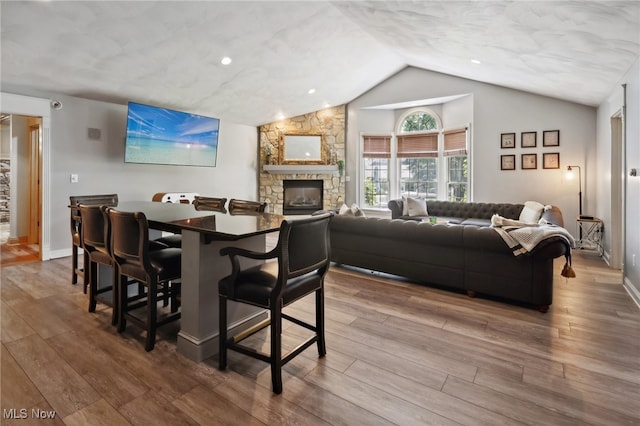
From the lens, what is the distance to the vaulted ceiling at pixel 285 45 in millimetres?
3164

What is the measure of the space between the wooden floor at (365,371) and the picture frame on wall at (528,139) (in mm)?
3889

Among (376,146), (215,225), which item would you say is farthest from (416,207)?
(215,225)

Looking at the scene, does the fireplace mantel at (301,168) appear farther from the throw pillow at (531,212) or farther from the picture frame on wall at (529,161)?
the throw pillow at (531,212)

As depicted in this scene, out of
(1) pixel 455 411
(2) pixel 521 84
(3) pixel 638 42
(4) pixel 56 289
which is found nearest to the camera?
(1) pixel 455 411

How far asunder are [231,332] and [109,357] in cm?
77

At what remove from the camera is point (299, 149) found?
7.99 metres

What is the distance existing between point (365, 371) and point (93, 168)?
17.3ft

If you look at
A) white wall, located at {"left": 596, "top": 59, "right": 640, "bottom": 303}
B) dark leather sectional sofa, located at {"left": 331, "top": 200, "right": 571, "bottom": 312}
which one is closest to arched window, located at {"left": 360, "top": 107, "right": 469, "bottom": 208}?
white wall, located at {"left": 596, "top": 59, "right": 640, "bottom": 303}

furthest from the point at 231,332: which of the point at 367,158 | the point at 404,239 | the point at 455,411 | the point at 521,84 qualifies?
the point at 367,158

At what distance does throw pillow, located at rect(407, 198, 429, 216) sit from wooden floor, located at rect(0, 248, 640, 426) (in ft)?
12.0

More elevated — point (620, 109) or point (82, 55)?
point (82, 55)

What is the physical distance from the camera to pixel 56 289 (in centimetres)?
348

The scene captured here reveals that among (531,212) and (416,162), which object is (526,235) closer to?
(531,212)

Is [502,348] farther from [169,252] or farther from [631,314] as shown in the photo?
[169,252]
